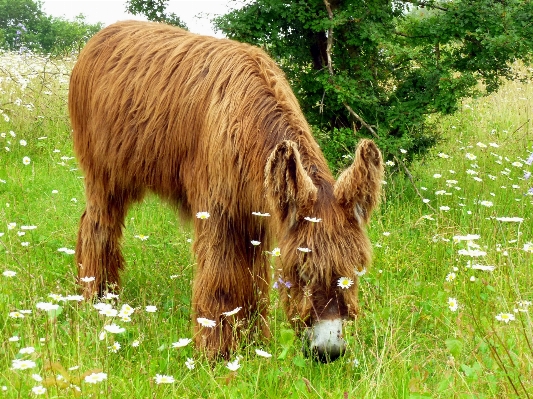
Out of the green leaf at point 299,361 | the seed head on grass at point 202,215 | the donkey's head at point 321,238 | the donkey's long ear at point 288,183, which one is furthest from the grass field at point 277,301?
the seed head on grass at point 202,215

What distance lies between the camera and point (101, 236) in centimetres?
494

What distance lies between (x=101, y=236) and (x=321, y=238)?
238cm

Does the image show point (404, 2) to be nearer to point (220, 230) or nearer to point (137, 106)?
point (137, 106)

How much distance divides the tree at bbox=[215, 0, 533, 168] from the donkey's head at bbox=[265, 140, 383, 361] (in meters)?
2.59

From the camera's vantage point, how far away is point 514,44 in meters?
5.75

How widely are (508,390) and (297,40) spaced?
174 inches

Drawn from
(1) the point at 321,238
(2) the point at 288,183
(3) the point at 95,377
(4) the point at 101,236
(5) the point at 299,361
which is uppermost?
(2) the point at 288,183

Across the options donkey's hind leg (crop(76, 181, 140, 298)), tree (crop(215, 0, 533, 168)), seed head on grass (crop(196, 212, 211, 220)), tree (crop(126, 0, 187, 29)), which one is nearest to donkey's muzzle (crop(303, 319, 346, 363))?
seed head on grass (crop(196, 212, 211, 220))

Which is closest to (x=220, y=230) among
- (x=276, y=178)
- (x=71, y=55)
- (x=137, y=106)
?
(x=276, y=178)

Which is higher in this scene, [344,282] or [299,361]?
[344,282]

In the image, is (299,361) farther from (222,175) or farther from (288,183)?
(222,175)

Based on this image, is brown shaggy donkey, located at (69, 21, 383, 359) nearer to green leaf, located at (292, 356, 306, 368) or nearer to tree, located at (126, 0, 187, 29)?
green leaf, located at (292, 356, 306, 368)

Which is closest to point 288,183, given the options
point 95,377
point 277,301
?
point 277,301

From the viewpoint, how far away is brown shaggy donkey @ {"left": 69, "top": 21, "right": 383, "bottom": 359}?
10.2 ft
